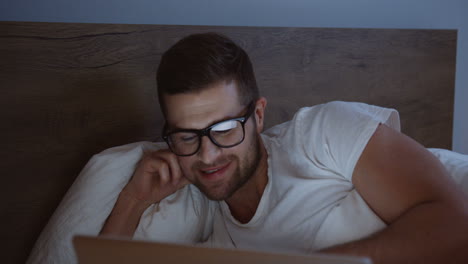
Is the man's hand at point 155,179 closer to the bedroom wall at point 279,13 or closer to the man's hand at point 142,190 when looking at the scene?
the man's hand at point 142,190

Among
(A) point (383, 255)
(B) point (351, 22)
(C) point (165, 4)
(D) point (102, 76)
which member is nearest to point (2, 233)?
(D) point (102, 76)

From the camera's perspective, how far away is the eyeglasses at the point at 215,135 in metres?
1.04

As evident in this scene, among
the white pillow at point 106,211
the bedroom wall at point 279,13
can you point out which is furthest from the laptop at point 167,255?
the bedroom wall at point 279,13

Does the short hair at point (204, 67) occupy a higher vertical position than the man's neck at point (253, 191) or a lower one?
higher

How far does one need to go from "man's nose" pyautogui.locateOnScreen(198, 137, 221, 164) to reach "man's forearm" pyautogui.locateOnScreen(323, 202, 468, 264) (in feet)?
1.42

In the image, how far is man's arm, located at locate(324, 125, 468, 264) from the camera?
850 millimetres

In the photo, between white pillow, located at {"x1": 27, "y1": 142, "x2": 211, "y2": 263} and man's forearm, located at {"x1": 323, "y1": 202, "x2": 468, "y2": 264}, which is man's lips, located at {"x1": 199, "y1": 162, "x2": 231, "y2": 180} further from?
man's forearm, located at {"x1": 323, "y1": 202, "x2": 468, "y2": 264}

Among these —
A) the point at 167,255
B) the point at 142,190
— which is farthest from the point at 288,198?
the point at 167,255

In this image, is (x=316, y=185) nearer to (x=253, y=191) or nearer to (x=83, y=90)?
(x=253, y=191)

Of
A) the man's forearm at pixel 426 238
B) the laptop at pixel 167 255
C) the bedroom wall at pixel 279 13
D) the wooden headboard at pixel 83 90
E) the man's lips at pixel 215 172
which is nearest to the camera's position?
the laptop at pixel 167 255

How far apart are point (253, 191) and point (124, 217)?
1.24ft

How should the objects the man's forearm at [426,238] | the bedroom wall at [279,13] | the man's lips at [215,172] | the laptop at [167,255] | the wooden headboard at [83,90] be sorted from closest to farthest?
1. the laptop at [167,255]
2. the man's forearm at [426,238]
3. the man's lips at [215,172]
4. the wooden headboard at [83,90]
5. the bedroom wall at [279,13]

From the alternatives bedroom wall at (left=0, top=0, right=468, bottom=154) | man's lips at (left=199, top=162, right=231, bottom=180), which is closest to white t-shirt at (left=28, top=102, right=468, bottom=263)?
man's lips at (left=199, top=162, right=231, bottom=180)

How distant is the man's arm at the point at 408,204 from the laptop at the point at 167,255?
0.50 metres
